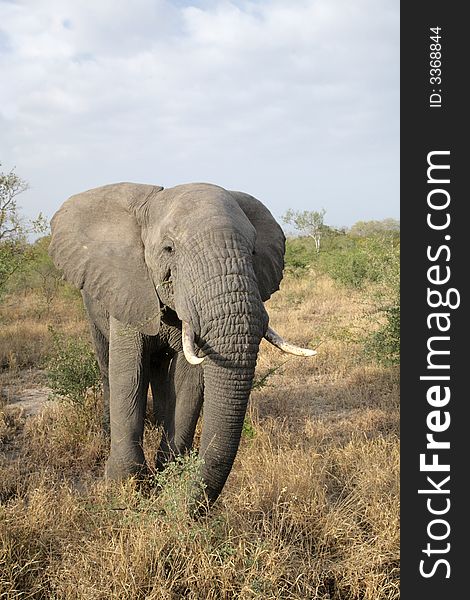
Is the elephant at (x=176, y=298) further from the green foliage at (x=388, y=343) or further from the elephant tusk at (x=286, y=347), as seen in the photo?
the green foliage at (x=388, y=343)

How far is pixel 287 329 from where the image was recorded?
11.0 meters

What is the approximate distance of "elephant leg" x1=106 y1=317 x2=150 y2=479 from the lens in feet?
14.3

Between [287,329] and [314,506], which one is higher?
[287,329]

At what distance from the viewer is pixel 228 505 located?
12.1ft

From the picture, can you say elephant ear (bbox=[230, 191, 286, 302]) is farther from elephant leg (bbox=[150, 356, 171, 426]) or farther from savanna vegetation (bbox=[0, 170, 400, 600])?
savanna vegetation (bbox=[0, 170, 400, 600])

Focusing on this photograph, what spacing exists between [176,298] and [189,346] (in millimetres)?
365

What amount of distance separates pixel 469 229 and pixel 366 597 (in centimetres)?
206

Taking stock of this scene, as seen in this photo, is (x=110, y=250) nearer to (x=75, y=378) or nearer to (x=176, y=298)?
(x=176, y=298)

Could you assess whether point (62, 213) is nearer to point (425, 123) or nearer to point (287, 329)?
point (425, 123)

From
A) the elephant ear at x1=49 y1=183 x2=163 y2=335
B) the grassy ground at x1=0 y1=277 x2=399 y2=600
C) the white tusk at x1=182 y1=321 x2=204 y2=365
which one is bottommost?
the grassy ground at x1=0 y1=277 x2=399 y2=600

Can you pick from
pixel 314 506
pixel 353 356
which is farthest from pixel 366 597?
pixel 353 356

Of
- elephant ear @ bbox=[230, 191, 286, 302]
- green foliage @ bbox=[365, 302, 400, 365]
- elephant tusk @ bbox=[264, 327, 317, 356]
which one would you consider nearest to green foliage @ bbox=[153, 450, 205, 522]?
elephant tusk @ bbox=[264, 327, 317, 356]

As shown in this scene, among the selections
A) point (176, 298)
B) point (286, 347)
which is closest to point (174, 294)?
point (176, 298)

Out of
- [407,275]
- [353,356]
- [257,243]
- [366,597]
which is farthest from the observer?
[353,356]
